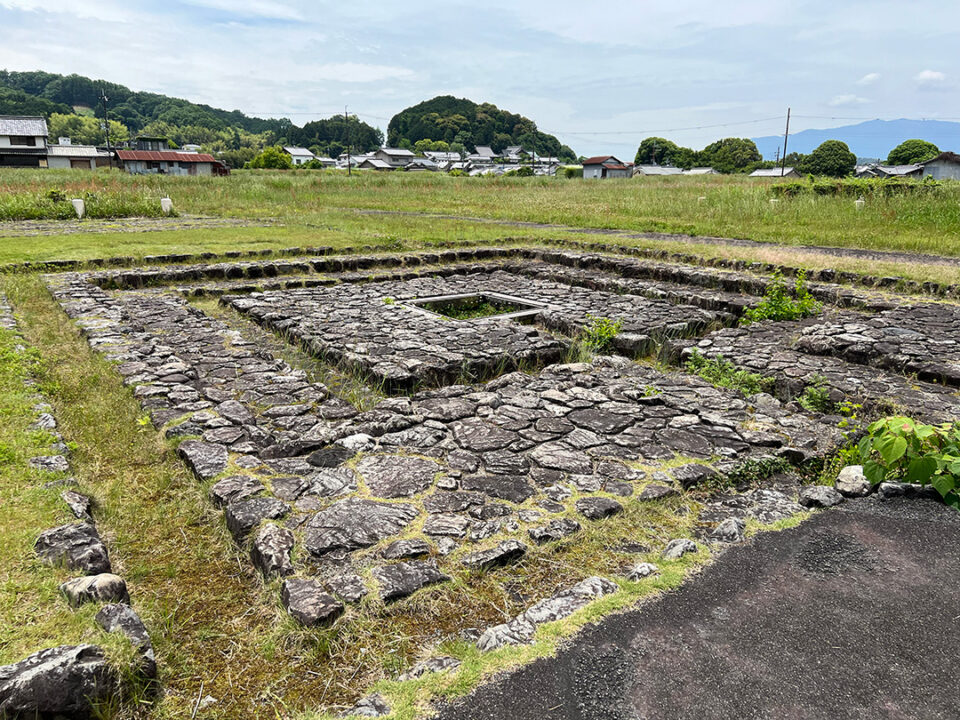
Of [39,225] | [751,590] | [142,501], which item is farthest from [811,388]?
[39,225]

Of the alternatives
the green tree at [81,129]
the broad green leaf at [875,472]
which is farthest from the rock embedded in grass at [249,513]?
the green tree at [81,129]

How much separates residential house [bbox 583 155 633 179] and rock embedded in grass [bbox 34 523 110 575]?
235 ft

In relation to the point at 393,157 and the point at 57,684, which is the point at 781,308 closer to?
the point at 57,684

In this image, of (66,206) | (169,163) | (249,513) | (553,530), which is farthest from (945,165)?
(169,163)

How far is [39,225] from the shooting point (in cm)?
1477

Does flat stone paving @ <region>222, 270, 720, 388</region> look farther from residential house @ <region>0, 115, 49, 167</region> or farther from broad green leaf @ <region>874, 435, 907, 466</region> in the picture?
residential house @ <region>0, 115, 49, 167</region>

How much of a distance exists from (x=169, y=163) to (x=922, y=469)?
6348 centimetres

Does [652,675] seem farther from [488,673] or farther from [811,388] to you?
[811,388]

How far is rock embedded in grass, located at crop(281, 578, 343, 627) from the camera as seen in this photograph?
88.0 inches

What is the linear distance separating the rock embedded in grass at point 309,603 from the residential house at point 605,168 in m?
71.7

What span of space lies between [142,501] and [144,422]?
98 centimetres

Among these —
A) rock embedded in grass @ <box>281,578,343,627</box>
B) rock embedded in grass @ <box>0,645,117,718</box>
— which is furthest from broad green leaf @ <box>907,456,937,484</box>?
rock embedded in grass @ <box>0,645,117,718</box>

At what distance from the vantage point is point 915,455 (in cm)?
319

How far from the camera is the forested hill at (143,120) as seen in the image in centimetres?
9600
